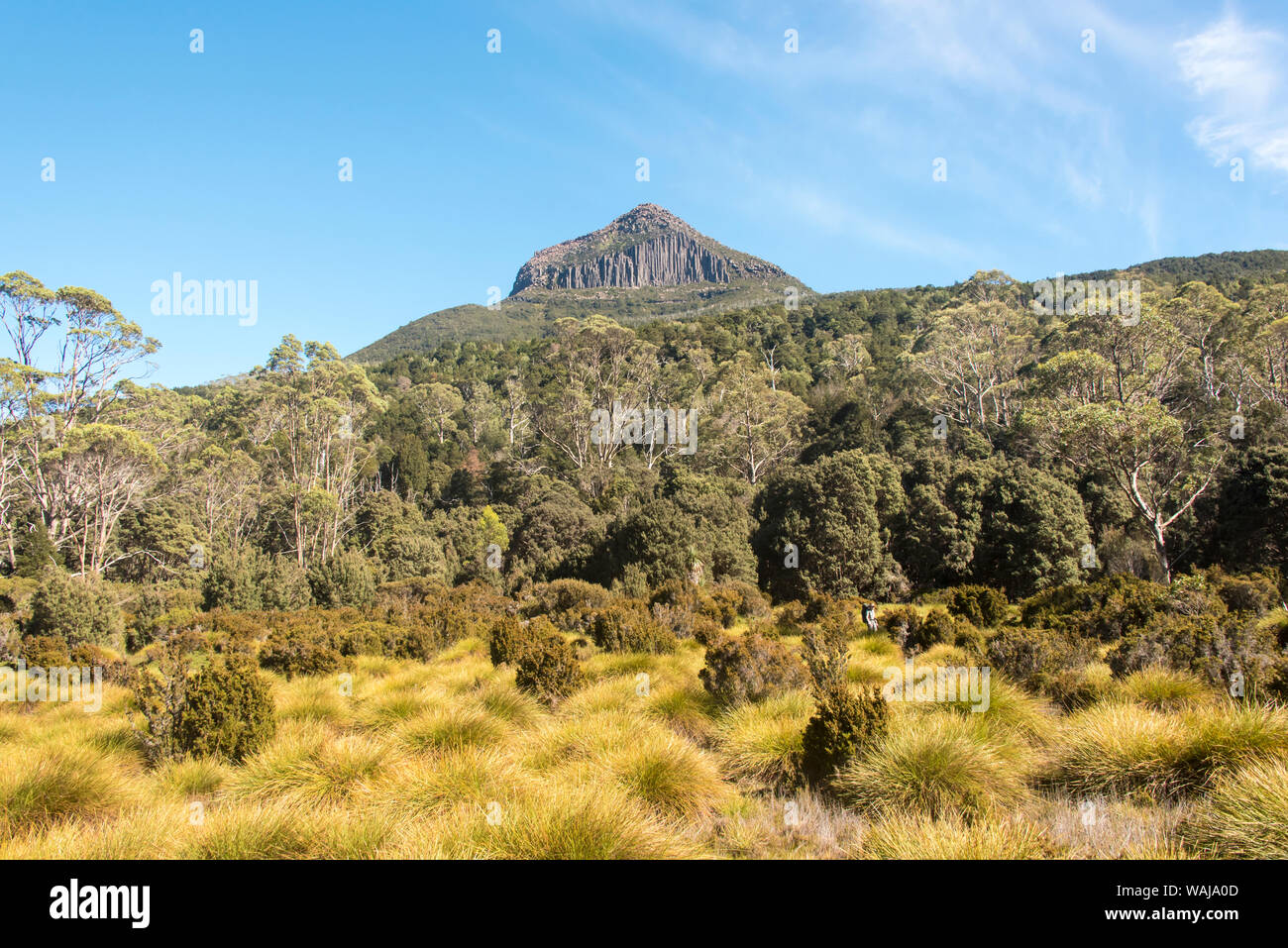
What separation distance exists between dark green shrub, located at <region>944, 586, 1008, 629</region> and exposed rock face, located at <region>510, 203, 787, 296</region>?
141 metres

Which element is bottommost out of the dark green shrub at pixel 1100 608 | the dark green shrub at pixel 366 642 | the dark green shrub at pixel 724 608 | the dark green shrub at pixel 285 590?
the dark green shrub at pixel 285 590

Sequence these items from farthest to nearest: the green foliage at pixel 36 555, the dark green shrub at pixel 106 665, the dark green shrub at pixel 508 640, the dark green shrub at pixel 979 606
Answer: the green foliage at pixel 36 555, the dark green shrub at pixel 979 606, the dark green shrub at pixel 106 665, the dark green shrub at pixel 508 640

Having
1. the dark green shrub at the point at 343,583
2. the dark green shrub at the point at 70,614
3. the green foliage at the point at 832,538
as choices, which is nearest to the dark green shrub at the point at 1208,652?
the green foliage at the point at 832,538

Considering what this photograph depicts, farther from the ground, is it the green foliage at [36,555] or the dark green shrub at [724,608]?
the green foliage at [36,555]

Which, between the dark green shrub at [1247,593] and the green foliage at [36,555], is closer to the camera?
the dark green shrub at [1247,593]

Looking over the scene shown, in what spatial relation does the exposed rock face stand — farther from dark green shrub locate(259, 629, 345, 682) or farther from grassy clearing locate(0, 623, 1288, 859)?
grassy clearing locate(0, 623, 1288, 859)

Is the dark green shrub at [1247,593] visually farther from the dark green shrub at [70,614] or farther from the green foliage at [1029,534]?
the dark green shrub at [70,614]

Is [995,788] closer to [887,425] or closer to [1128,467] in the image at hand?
[1128,467]

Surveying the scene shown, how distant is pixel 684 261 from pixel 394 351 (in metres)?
83.9

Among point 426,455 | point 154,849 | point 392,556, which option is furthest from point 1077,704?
point 426,455

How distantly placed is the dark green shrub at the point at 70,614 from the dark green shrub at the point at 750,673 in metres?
18.8

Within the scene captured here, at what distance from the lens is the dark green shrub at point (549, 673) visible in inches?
333

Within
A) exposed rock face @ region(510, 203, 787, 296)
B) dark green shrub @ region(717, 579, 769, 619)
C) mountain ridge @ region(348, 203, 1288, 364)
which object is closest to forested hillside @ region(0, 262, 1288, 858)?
dark green shrub @ region(717, 579, 769, 619)

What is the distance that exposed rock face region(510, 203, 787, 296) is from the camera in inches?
6038
